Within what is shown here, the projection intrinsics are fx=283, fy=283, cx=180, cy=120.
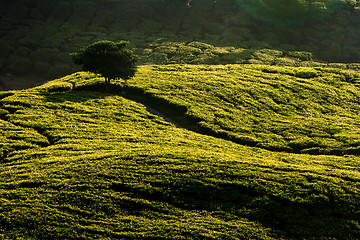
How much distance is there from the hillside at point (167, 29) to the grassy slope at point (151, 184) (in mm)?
50680

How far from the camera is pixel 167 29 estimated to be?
115875 millimetres

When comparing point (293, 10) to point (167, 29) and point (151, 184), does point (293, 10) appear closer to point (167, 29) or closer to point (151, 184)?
point (167, 29)

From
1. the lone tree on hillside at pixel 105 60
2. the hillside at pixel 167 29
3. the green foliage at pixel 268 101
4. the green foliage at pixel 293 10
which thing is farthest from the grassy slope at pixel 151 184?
the green foliage at pixel 293 10

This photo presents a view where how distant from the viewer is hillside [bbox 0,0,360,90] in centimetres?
9156

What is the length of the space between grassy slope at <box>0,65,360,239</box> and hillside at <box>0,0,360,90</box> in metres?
50.7

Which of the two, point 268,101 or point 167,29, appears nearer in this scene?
point 268,101

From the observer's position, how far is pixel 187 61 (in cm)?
8456

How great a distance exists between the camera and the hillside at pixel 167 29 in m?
91.6

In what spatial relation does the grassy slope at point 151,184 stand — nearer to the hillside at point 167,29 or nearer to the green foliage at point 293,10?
the hillside at point 167,29

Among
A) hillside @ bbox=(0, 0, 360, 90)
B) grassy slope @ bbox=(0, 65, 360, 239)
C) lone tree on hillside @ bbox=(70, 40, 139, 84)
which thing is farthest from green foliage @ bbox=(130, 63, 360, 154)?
hillside @ bbox=(0, 0, 360, 90)

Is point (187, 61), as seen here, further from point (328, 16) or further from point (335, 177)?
point (328, 16)

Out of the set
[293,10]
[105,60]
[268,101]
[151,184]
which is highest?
[293,10]

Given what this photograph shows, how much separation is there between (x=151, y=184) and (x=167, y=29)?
98.7 metres

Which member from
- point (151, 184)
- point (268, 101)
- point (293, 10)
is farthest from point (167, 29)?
point (151, 184)
